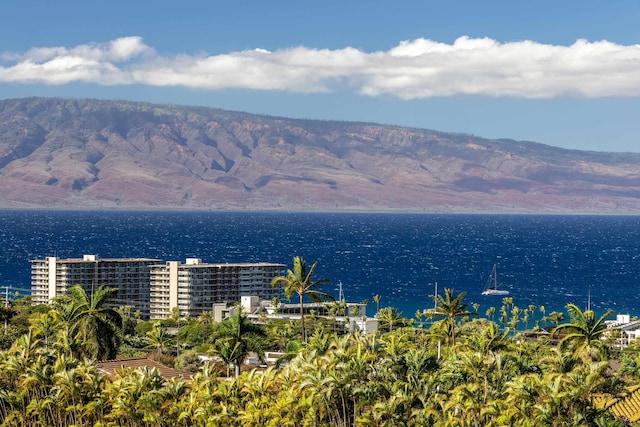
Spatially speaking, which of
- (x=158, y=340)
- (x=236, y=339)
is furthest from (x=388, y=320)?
(x=236, y=339)

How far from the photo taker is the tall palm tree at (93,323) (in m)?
84.9

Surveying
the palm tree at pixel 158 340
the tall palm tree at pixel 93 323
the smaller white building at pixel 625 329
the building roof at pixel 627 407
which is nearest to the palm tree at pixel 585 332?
the building roof at pixel 627 407

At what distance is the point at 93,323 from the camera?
85375mm

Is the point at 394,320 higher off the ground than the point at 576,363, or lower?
lower

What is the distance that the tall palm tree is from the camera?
8494 centimetres

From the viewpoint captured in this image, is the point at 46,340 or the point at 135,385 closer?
the point at 135,385

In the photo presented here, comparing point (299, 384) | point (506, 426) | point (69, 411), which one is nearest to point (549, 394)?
point (506, 426)

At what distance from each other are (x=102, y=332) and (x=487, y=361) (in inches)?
1277

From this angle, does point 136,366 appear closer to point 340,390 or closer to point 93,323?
point 93,323

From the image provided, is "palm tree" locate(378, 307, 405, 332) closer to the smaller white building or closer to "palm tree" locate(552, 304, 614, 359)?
the smaller white building

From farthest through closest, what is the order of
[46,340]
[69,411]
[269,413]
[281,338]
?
[281,338] → [46,340] → [69,411] → [269,413]

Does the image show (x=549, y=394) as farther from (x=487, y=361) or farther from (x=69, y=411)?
(x=69, y=411)

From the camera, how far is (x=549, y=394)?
59969 mm

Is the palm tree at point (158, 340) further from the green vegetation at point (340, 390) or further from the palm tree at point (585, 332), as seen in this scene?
the palm tree at point (585, 332)
